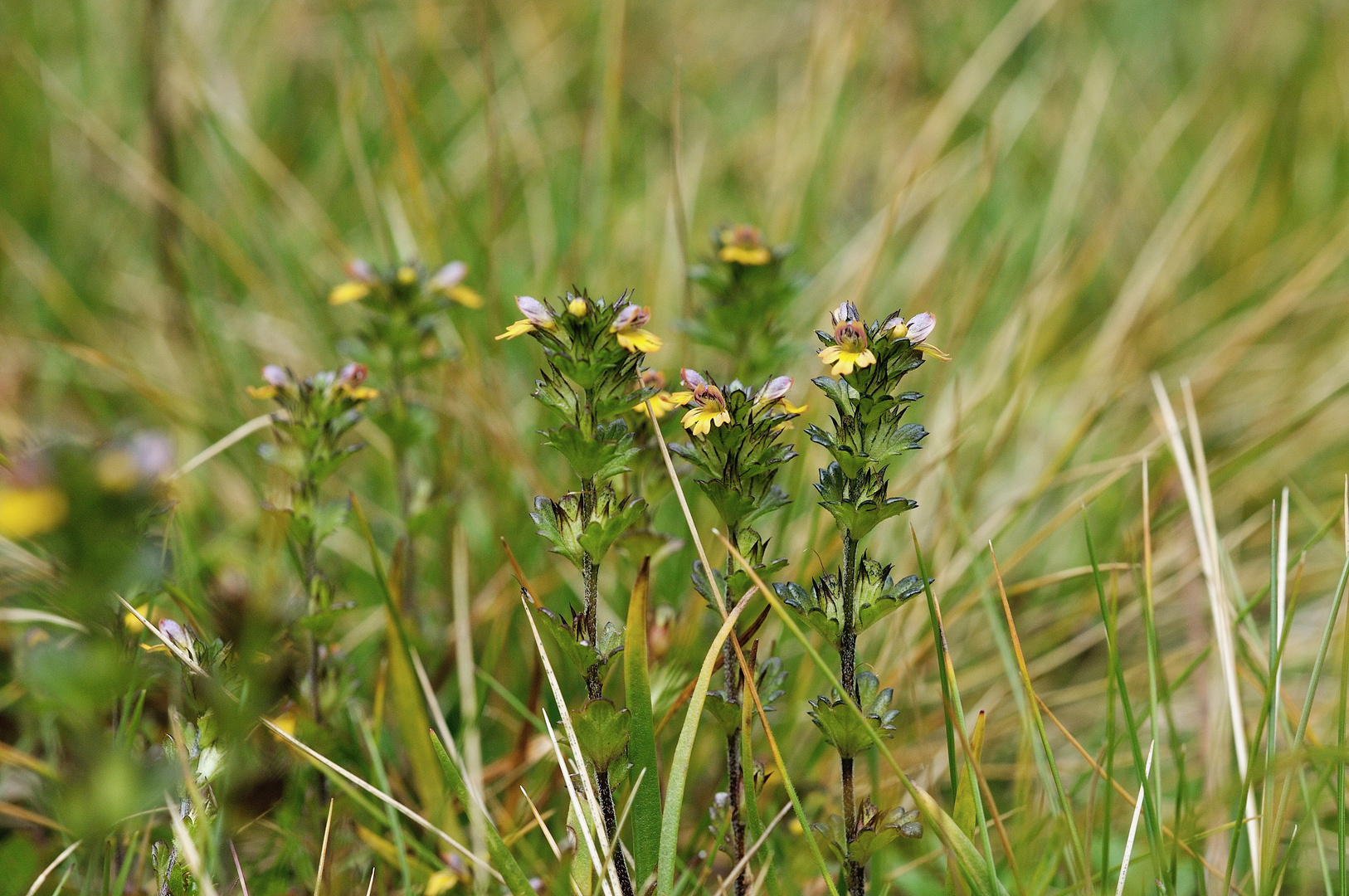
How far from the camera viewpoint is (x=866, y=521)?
102cm

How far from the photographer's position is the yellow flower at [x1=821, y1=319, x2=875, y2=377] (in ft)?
3.15

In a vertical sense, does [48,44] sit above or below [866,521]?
above

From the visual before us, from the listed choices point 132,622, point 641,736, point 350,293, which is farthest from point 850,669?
point 350,293

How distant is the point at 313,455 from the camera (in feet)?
4.48

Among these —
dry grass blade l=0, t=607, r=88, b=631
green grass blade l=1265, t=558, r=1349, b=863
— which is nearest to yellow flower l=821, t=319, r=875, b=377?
green grass blade l=1265, t=558, r=1349, b=863

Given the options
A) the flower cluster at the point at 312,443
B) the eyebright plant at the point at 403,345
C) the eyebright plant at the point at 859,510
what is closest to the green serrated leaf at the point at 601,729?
the eyebright plant at the point at 859,510

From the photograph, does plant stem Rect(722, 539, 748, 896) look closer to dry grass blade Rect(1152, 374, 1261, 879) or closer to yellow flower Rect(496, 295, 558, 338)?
yellow flower Rect(496, 295, 558, 338)

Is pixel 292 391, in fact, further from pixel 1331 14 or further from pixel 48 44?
pixel 1331 14

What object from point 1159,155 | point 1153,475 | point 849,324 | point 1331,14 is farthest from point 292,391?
point 1331,14

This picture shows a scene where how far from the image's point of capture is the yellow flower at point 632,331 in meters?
1.04

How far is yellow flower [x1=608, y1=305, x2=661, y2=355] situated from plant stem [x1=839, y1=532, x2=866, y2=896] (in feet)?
0.99

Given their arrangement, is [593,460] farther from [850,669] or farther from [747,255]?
[747,255]

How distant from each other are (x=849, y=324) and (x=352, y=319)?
6.32 feet

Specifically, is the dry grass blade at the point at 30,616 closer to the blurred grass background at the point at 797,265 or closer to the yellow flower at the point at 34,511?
the blurred grass background at the point at 797,265
